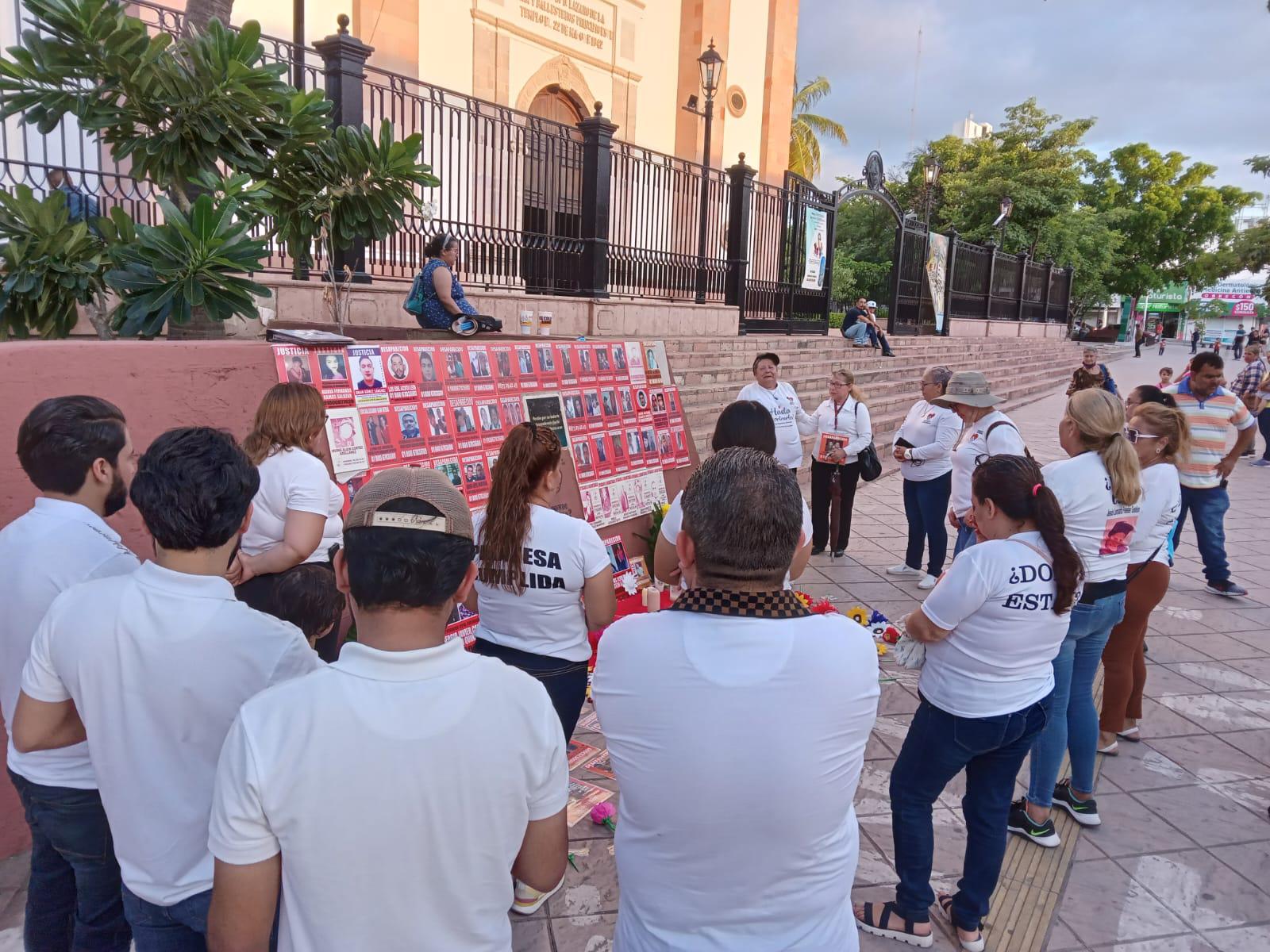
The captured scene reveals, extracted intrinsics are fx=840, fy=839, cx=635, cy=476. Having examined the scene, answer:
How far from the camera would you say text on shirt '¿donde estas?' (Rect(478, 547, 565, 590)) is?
280cm

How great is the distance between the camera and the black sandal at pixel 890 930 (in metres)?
2.89

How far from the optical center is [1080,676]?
11.8 ft

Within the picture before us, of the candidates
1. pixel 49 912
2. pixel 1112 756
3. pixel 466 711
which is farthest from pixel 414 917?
pixel 1112 756

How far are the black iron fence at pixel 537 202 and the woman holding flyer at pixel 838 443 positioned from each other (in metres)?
3.70

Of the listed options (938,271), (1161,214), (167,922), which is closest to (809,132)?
(938,271)

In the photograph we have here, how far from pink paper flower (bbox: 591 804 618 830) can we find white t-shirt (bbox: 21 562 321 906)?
2.01 meters

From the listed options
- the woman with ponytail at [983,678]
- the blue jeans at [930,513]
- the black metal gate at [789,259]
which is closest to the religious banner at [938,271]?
the black metal gate at [789,259]

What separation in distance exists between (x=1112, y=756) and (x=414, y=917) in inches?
165

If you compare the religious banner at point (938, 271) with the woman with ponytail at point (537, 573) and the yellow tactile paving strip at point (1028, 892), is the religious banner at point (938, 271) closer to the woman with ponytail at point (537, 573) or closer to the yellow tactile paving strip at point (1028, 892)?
the yellow tactile paving strip at point (1028, 892)

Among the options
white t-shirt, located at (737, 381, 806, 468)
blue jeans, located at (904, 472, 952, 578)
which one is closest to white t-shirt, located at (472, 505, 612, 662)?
white t-shirt, located at (737, 381, 806, 468)

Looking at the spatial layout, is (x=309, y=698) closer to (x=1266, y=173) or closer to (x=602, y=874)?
(x=602, y=874)

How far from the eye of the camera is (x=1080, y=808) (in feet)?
12.1

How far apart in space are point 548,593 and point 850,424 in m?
4.78

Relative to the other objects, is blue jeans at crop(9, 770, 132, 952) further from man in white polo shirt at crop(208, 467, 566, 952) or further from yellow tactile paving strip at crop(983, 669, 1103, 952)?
yellow tactile paving strip at crop(983, 669, 1103, 952)
